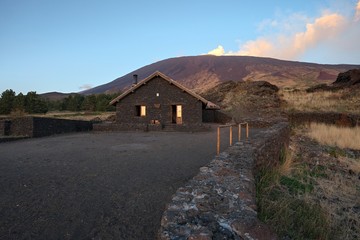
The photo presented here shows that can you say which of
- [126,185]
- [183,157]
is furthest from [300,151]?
[126,185]

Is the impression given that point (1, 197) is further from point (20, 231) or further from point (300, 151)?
point (300, 151)

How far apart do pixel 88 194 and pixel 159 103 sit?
18.1 meters

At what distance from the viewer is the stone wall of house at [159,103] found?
72.5ft

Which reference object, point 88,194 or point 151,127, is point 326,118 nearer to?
point 151,127

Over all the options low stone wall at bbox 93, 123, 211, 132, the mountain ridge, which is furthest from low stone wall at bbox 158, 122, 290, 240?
the mountain ridge

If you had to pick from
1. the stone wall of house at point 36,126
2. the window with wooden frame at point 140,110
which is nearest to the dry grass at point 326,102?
the window with wooden frame at point 140,110

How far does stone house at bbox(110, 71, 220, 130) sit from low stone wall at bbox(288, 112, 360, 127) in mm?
7640

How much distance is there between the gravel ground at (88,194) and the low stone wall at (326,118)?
15642 millimetres

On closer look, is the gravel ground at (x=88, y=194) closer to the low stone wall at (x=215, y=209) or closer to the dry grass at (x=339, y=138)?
the low stone wall at (x=215, y=209)

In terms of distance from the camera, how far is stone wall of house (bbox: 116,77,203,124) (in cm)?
2211

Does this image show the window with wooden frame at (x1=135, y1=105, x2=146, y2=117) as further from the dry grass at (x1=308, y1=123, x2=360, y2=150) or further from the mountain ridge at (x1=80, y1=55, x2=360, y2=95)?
the mountain ridge at (x1=80, y1=55, x2=360, y2=95)

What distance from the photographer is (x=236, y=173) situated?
3.63 meters

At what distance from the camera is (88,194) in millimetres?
4883

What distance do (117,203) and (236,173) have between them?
2164 millimetres
